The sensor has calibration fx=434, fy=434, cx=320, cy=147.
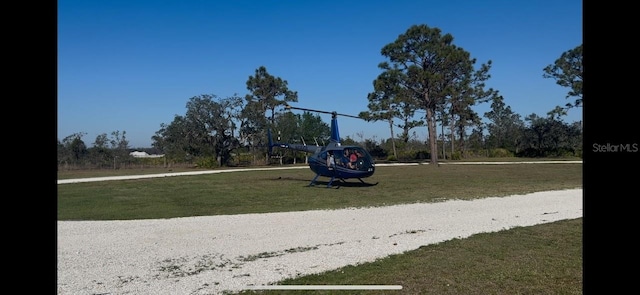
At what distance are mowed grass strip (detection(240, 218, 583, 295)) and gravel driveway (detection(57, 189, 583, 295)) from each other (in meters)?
0.34

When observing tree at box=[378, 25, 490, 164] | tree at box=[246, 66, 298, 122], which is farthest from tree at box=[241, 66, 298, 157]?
tree at box=[378, 25, 490, 164]

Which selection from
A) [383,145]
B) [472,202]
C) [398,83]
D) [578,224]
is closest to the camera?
[578,224]

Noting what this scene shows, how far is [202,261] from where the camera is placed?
4969mm

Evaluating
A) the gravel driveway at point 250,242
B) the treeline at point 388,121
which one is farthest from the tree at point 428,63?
the gravel driveway at point 250,242

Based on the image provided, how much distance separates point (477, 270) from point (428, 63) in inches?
1109

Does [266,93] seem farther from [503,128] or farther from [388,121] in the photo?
[503,128]

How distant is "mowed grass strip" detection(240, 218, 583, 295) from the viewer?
367 centimetres

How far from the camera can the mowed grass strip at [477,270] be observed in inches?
145

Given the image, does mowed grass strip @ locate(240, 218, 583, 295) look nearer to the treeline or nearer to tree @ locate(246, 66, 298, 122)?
the treeline

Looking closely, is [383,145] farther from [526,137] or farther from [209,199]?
[209,199]

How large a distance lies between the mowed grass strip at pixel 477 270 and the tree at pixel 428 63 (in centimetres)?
2507
